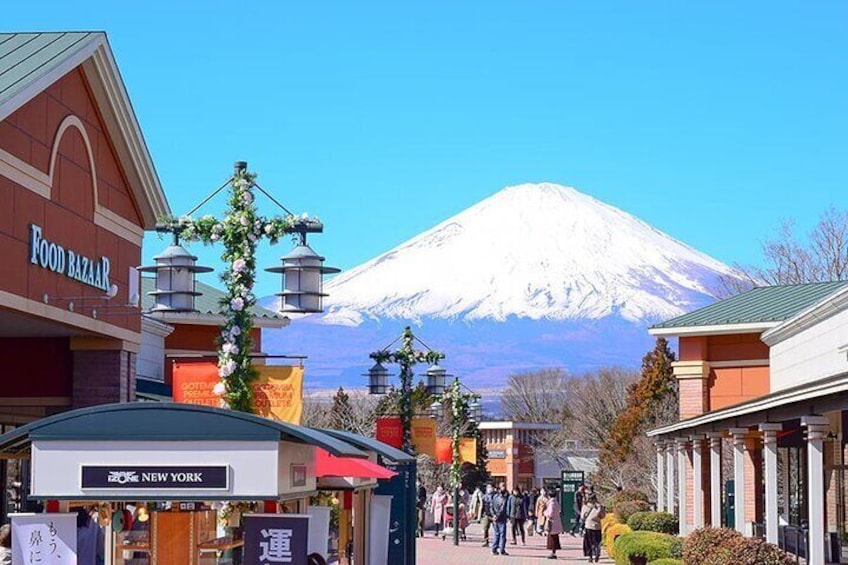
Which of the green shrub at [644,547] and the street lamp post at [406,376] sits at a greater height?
the street lamp post at [406,376]

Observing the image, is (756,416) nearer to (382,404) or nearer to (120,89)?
(120,89)

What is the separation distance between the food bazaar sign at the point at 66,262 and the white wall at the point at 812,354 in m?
12.8

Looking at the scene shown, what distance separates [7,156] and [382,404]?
57.7 meters

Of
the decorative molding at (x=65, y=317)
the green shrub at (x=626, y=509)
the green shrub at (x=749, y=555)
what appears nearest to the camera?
the green shrub at (x=749, y=555)

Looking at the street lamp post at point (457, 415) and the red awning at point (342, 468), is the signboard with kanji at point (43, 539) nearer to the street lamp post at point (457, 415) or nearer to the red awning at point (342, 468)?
the red awning at point (342, 468)

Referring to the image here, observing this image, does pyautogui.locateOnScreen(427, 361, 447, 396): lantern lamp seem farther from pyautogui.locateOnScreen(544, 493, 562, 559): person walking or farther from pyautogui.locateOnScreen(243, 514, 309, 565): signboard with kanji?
pyautogui.locateOnScreen(243, 514, 309, 565): signboard with kanji

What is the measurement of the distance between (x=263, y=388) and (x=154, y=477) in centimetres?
589

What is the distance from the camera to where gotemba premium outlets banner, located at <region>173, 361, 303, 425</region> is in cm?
1952

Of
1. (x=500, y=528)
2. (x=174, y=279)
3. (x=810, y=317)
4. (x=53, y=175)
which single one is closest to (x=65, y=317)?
(x=53, y=175)

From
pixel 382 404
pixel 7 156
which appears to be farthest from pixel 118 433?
pixel 382 404

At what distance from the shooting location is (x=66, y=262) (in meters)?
24.6

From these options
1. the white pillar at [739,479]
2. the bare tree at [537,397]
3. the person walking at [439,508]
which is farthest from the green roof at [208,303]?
the bare tree at [537,397]

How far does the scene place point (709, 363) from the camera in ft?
147

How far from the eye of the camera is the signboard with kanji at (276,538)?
1438 centimetres
